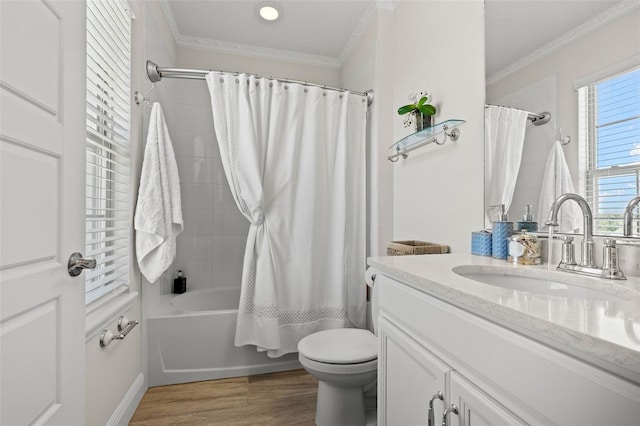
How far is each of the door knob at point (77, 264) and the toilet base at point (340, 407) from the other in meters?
1.19

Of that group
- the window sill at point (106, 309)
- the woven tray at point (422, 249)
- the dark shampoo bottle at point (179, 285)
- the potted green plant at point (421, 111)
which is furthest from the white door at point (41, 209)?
the dark shampoo bottle at point (179, 285)

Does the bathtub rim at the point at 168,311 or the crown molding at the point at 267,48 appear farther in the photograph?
the crown molding at the point at 267,48

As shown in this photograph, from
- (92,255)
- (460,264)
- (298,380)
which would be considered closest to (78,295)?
(92,255)

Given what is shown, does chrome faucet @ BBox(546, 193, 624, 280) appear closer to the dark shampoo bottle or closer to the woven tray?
the woven tray

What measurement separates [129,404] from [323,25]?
2.81 meters

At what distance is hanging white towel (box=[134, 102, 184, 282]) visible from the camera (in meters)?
1.70

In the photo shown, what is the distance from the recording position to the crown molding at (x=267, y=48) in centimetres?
235

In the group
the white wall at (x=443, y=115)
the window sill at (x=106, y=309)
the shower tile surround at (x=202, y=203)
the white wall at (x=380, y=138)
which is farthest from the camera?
the shower tile surround at (x=202, y=203)

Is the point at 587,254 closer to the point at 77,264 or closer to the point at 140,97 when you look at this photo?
the point at 77,264

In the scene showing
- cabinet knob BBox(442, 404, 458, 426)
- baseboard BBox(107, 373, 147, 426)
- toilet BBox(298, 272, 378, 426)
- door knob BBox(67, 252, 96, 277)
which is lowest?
baseboard BBox(107, 373, 147, 426)

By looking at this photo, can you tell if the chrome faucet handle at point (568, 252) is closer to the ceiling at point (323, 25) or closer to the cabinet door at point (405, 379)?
the cabinet door at point (405, 379)

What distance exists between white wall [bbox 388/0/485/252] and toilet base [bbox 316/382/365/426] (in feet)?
2.95

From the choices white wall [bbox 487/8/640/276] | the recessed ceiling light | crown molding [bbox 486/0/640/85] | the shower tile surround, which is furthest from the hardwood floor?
the recessed ceiling light

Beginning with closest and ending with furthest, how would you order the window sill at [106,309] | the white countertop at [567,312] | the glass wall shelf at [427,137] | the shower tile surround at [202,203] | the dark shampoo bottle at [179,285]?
the white countertop at [567,312], the window sill at [106,309], the glass wall shelf at [427,137], the dark shampoo bottle at [179,285], the shower tile surround at [202,203]
